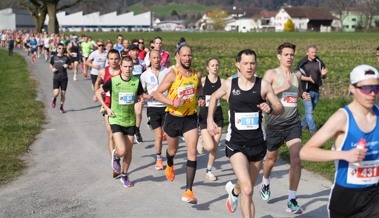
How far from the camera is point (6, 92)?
2084 centimetres

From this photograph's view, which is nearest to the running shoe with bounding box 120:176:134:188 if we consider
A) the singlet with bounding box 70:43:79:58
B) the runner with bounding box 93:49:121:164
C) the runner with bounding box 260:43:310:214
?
the runner with bounding box 93:49:121:164

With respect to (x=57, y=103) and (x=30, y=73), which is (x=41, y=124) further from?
(x=30, y=73)

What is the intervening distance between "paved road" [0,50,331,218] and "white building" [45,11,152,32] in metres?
153

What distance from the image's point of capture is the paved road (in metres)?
7.18

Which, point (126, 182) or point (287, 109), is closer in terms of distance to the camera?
point (287, 109)

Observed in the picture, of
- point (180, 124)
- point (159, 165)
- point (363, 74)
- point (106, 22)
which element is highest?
point (106, 22)

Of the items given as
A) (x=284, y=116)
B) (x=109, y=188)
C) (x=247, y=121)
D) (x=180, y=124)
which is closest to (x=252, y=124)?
(x=247, y=121)

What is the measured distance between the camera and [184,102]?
7988 mm

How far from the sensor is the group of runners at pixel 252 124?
4391 millimetres

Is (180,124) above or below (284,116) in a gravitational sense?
below

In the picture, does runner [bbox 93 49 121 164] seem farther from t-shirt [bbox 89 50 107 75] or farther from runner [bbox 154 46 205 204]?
t-shirt [bbox 89 50 107 75]

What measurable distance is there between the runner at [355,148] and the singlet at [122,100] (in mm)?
4473

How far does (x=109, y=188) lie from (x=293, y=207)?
9.44ft

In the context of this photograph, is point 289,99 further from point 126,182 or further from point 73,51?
point 73,51
